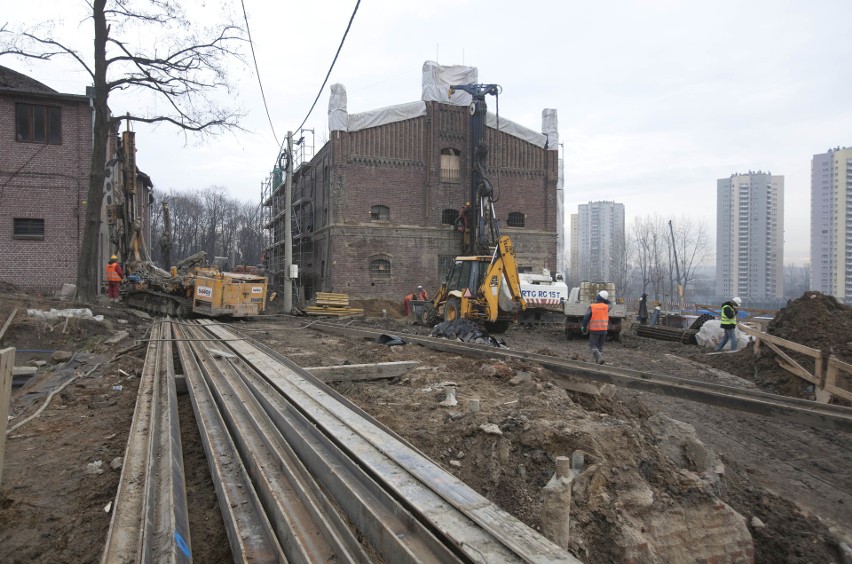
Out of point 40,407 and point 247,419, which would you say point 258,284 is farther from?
point 247,419

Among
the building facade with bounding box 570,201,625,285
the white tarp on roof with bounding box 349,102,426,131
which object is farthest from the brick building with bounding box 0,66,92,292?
the building facade with bounding box 570,201,625,285

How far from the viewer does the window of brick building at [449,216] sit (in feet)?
94.2

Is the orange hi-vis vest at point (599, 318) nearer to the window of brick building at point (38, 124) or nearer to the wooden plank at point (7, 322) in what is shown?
the wooden plank at point (7, 322)

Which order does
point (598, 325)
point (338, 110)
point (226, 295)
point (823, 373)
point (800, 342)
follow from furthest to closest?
point (338, 110) < point (226, 295) < point (800, 342) < point (598, 325) < point (823, 373)

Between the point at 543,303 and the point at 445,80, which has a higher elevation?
the point at 445,80

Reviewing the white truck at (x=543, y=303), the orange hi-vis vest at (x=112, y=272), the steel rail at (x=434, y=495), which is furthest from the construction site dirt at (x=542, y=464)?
the orange hi-vis vest at (x=112, y=272)

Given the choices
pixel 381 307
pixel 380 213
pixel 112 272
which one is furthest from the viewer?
pixel 380 213

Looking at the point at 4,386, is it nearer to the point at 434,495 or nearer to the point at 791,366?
the point at 434,495

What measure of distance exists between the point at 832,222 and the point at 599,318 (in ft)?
187

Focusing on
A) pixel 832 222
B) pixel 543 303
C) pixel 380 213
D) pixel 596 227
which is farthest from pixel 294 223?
pixel 596 227

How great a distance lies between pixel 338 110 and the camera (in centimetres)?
2647

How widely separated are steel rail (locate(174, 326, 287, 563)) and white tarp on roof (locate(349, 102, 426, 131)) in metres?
23.2

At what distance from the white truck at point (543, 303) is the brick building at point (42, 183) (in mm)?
16781

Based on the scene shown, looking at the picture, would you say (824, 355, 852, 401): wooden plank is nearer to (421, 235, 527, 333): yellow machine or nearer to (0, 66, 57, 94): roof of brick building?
(421, 235, 527, 333): yellow machine
